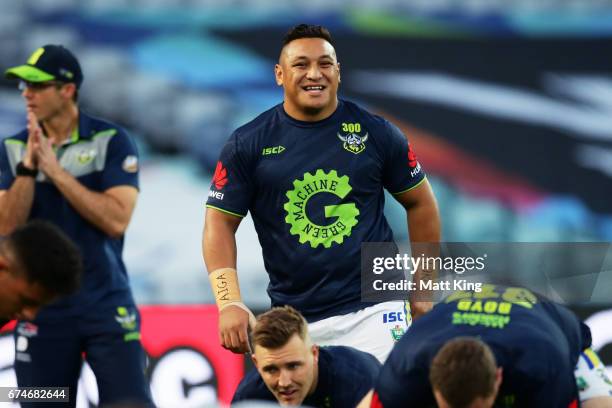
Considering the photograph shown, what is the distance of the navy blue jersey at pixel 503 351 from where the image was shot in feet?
16.8

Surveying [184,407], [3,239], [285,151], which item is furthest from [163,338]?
[3,239]

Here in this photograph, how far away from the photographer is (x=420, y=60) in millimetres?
10570

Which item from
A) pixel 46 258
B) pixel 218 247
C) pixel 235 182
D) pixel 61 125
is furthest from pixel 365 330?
pixel 46 258

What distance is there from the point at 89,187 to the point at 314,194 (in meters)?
1.38

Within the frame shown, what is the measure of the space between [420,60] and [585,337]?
4959 millimetres

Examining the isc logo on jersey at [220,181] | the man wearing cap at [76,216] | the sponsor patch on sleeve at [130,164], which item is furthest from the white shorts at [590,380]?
the sponsor patch on sleeve at [130,164]

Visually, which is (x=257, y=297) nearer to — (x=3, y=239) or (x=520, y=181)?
(x=520, y=181)

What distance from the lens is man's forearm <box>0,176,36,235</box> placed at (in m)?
6.79

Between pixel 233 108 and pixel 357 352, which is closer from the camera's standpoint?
pixel 357 352

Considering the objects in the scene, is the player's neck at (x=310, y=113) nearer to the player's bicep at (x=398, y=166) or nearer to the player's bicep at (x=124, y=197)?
the player's bicep at (x=398, y=166)

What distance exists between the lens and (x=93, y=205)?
6.79m

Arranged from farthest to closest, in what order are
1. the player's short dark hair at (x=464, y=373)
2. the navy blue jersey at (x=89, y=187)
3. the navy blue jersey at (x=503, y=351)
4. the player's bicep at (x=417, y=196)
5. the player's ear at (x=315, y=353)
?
the navy blue jersey at (x=89, y=187)
the player's bicep at (x=417, y=196)
the player's ear at (x=315, y=353)
the navy blue jersey at (x=503, y=351)
the player's short dark hair at (x=464, y=373)

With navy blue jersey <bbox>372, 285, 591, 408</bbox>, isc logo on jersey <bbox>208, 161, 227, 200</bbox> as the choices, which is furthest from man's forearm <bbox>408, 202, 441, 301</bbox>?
navy blue jersey <bbox>372, 285, 591, 408</bbox>

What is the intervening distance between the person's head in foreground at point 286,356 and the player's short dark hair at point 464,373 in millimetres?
1072
